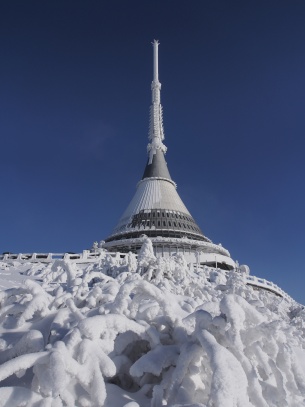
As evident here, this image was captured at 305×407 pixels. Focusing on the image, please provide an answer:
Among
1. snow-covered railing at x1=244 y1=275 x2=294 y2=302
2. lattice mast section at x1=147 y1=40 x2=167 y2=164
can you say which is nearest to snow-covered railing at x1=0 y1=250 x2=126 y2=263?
snow-covered railing at x1=244 y1=275 x2=294 y2=302

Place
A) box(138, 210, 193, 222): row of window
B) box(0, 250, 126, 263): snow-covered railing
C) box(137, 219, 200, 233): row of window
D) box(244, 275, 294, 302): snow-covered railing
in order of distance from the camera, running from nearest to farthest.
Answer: box(0, 250, 126, 263): snow-covered railing → box(244, 275, 294, 302): snow-covered railing → box(137, 219, 200, 233): row of window → box(138, 210, 193, 222): row of window

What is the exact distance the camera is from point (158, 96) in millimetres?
71625

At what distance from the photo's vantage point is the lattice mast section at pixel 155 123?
2549 inches

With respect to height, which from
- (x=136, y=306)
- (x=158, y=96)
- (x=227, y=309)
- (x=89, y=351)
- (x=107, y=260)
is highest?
(x=158, y=96)

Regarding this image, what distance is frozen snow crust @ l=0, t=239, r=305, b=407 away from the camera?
13.8 ft

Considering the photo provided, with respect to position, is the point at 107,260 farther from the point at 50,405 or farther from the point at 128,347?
the point at 50,405

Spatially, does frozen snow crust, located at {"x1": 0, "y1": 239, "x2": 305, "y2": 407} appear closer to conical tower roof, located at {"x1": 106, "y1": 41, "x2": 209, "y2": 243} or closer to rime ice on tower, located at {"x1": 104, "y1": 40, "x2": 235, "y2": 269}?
rime ice on tower, located at {"x1": 104, "y1": 40, "x2": 235, "y2": 269}

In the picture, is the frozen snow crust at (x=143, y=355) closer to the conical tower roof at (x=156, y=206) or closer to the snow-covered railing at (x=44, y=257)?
the snow-covered railing at (x=44, y=257)

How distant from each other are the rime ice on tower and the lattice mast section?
267 mm

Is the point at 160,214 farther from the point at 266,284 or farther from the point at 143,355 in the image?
the point at 143,355

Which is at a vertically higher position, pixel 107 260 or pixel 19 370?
pixel 107 260

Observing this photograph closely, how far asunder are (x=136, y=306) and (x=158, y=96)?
6914 centimetres

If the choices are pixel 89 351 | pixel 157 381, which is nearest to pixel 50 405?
pixel 89 351

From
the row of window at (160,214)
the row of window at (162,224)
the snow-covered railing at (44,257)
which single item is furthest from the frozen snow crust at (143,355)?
the row of window at (160,214)
